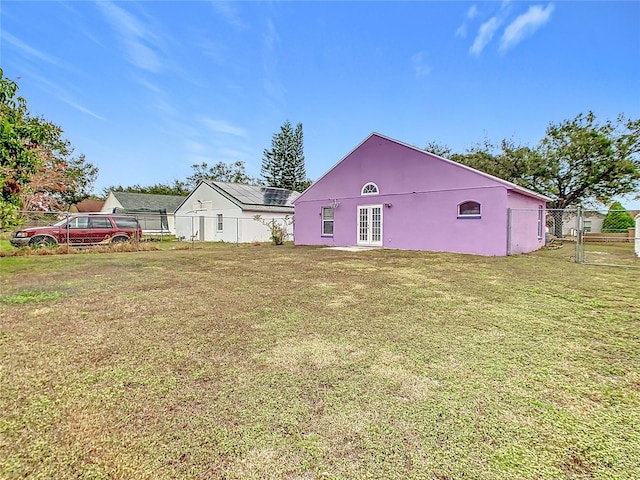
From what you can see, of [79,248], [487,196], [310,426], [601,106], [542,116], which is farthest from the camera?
[542,116]

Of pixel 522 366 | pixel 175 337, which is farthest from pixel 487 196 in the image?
pixel 175 337

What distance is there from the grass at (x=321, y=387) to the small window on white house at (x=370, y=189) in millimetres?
9470

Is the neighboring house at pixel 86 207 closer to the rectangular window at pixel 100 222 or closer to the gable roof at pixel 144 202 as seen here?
the gable roof at pixel 144 202

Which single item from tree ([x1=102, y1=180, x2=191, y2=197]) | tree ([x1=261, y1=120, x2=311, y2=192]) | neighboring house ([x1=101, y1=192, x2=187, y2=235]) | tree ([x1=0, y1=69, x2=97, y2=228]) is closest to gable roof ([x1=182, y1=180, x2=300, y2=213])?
neighboring house ([x1=101, y1=192, x2=187, y2=235])

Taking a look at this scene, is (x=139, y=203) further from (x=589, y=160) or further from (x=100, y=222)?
(x=589, y=160)

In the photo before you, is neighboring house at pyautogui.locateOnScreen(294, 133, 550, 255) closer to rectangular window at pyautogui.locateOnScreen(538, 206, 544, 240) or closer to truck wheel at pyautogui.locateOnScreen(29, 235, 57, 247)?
rectangular window at pyautogui.locateOnScreen(538, 206, 544, 240)

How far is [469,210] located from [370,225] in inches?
170

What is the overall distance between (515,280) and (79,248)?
50.7ft

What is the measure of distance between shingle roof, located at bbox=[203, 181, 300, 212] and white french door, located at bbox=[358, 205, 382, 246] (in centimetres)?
845

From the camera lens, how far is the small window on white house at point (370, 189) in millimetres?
13703

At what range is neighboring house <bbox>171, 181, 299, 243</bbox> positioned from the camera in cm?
1952

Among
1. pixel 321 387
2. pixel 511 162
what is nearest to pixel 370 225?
pixel 321 387

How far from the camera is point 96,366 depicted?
101 inches

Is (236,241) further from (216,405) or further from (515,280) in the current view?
(216,405)
